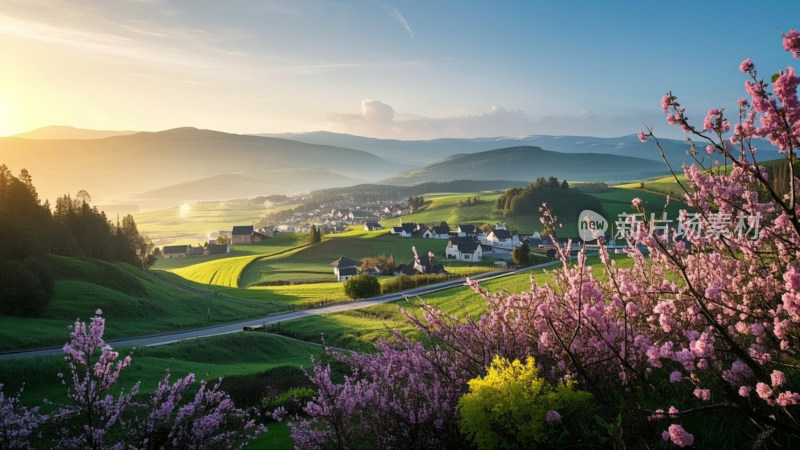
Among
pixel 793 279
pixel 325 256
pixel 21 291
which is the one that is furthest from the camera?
pixel 325 256

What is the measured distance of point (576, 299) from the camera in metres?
6.33

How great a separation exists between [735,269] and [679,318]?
52.5 inches

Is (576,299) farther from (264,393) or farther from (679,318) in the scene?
(264,393)

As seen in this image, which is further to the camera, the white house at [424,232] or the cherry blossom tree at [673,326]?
the white house at [424,232]

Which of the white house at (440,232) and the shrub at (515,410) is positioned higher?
the shrub at (515,410)

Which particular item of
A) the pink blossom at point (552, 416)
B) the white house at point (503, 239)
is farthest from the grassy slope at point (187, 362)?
the white house at point (503, 239)

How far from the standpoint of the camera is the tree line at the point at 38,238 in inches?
1277

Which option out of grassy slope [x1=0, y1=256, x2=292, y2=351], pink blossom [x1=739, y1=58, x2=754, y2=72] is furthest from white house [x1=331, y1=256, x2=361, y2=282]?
pink blossom [x1=739, y1=58, x2=754, y2=72]

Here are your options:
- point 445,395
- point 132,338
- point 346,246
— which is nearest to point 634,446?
point 445,395

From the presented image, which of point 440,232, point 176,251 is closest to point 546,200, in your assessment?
point 440,232

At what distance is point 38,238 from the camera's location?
4269cm

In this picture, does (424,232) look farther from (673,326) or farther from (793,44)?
(793,44)

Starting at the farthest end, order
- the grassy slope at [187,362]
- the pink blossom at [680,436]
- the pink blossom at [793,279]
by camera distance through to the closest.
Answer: the grassy slope at [187,362] < the pink blossom at [793,279] < the pink blossom at [680,436]

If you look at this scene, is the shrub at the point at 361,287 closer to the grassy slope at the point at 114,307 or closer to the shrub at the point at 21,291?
the grassy slope at the point at 114,307
